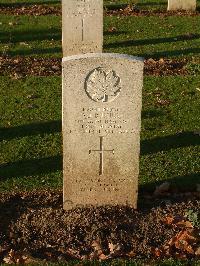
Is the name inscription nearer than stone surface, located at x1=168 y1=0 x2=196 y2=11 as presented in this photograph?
Yes

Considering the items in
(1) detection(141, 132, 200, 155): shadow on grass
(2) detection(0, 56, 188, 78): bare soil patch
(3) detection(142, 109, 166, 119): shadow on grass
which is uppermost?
(2) detection(0, 56, 188, 78): bare soil patch

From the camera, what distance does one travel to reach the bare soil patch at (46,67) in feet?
37.6

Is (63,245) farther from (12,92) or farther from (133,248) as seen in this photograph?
(12,92)

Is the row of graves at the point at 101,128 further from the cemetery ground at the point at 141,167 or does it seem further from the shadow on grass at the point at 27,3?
the shadow on grass at the point at 27,3

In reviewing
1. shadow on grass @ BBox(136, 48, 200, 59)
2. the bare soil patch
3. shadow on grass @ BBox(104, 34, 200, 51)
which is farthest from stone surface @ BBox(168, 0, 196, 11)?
the bare soil patch

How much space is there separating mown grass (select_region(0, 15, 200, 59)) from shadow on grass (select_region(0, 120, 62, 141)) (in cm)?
423

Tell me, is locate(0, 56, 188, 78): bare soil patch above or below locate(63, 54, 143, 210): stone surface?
below

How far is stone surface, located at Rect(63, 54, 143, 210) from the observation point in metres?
5.73

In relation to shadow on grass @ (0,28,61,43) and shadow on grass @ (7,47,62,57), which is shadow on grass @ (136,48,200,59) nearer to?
shadow on grass @ (7,47,62,57)

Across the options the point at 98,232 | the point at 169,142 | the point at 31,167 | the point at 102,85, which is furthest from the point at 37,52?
the point at 98,232

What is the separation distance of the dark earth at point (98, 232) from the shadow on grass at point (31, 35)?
28.0 ft

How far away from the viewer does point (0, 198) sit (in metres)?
6.68

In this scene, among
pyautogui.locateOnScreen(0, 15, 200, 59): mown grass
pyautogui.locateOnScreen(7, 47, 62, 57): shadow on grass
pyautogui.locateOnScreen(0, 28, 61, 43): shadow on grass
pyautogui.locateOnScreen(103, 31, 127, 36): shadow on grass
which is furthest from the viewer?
pyautogui.locateOnScreen(103, 31, 127, 36): shadow on grass

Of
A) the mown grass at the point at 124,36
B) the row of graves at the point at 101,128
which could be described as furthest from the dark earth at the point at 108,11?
the row of graves at the point at 101,128
